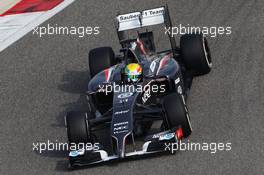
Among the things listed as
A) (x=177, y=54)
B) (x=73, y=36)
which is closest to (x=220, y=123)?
(x=177, y=54)

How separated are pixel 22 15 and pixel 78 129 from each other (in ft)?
32.2

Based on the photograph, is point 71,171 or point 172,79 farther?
point 172,79

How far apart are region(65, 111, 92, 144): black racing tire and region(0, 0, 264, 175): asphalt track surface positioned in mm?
556

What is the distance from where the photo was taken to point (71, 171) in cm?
1398

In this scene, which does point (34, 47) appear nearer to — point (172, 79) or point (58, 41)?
point (58, 41)

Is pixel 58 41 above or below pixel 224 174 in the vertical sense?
above

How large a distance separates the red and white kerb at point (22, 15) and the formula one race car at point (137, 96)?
5.31 meters

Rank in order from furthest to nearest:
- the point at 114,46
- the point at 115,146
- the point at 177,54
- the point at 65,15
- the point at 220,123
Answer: the point at 65,15 < the point at 114,46 < the point at 177,54 < the point at 220,123 < the point at 115,146

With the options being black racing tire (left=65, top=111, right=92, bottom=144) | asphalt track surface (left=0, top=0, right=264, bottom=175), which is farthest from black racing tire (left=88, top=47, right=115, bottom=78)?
black racing tire (left=65, top=111, right=92, bottom=144)

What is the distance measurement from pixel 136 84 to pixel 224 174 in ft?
10.3
